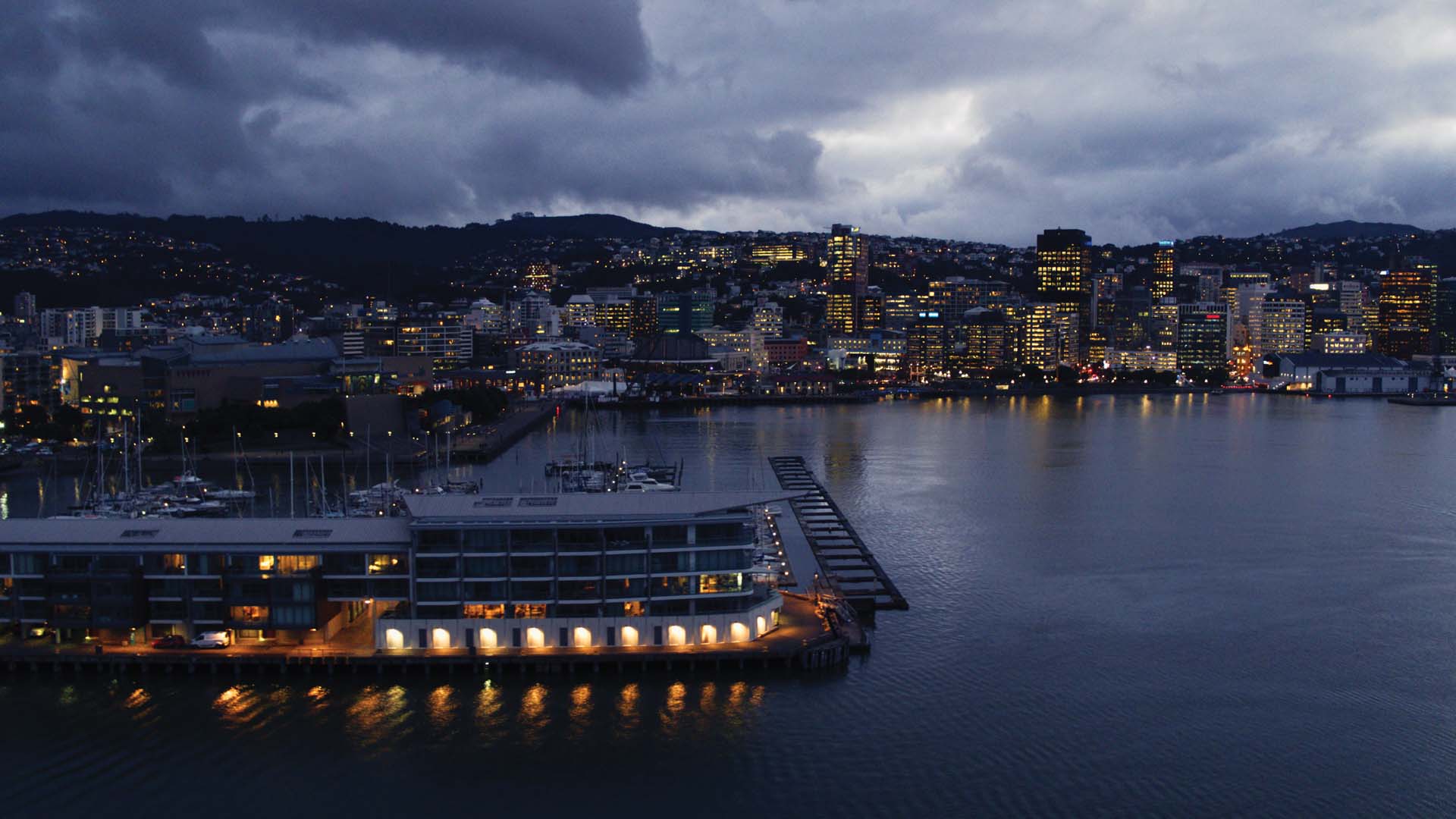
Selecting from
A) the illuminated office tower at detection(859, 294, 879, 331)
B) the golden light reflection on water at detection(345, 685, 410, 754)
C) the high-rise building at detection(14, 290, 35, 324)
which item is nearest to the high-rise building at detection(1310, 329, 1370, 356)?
the illuminated office tower at detection(859, 294, 879, 331)

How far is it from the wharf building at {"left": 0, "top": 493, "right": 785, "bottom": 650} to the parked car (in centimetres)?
7

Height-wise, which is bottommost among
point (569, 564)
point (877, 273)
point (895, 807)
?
point (895, 807)

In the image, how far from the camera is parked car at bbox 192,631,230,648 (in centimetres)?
999

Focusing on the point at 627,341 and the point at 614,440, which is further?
the point at 627,341

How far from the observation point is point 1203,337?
212ft

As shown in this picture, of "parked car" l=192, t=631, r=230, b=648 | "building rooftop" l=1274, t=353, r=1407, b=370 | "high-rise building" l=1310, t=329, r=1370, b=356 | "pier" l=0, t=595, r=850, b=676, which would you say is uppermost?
"high-rise building" l=1310, t=329, r=1370, b=356

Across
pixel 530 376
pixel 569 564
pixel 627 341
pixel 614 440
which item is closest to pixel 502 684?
pixel 569 564

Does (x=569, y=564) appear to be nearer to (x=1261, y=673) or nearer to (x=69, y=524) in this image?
(x=69, y=524)

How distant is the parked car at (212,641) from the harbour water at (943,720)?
1.29 ft

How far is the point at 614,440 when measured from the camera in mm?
29500

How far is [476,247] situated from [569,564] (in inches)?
4481

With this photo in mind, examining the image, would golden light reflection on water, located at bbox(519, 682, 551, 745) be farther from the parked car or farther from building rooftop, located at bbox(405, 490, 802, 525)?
the parked car

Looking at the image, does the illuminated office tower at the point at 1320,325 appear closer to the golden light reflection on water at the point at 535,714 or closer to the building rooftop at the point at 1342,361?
the building rooftop at the point at 1342,361

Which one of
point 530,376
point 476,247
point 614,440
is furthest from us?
point 476,247
